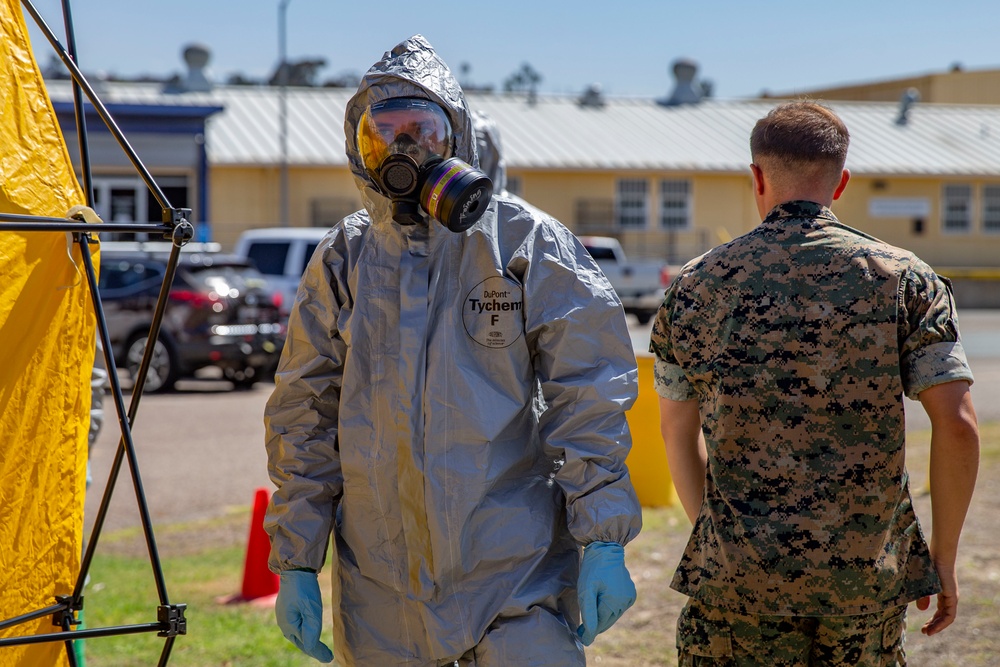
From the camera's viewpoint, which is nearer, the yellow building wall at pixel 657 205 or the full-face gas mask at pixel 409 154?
the full-face gas mask at pixel 409 154

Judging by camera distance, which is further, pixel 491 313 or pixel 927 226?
pixel 927 226

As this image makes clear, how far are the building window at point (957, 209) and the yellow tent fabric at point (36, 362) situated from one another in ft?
114

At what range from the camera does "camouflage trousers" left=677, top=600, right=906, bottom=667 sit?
2.66 meters

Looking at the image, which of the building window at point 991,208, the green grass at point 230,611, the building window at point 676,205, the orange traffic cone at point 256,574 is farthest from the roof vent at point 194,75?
the orange traffic cone at point 256,574

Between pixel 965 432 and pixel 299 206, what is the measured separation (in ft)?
89.2

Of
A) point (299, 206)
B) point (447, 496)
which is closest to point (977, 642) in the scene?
point (447, 496)

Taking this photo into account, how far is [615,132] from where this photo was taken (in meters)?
33.2

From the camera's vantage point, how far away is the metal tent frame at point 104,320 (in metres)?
2.54

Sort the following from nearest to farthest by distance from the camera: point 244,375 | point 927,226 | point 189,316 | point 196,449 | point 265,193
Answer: point 196,449
point 189,316
point 244,375
point 265,193
point 927,226

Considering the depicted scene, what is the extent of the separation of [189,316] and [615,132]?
21.5m

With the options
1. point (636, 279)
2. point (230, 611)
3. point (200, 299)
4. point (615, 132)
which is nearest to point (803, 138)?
point (230, 611)

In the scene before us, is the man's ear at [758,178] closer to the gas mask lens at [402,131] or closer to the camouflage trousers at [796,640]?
the gas mask lens at [402,131]

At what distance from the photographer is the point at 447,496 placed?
2.57 meters

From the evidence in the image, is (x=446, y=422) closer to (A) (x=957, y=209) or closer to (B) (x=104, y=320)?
(B) (x=104, y=320)
